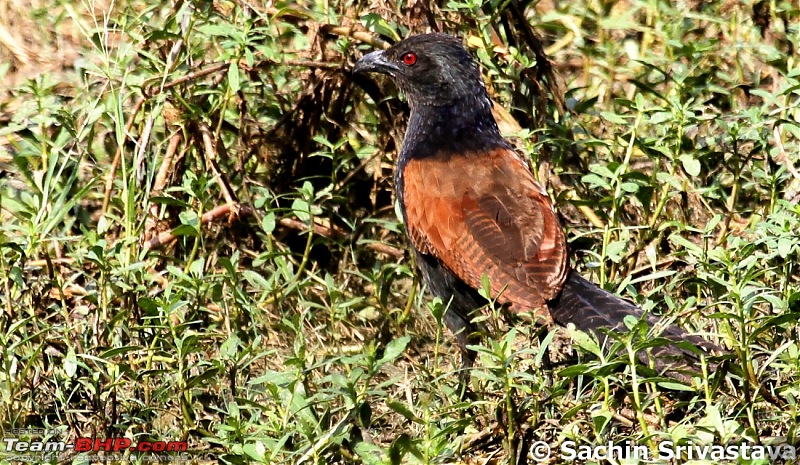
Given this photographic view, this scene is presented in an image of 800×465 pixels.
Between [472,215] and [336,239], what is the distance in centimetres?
90

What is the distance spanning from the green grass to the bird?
0.37 ft

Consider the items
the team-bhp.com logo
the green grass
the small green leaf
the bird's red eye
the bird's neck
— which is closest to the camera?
the green grass

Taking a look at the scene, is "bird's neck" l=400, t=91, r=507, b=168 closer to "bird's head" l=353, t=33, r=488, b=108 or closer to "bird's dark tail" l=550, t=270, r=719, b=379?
"bird's head" l=353, t=33, r=488, b=108

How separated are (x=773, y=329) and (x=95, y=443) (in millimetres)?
2225

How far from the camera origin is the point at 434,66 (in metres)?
4.30

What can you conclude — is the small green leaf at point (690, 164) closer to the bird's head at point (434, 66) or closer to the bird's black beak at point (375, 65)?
the bird's head at point (434, 66)

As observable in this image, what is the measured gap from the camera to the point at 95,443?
127 inches

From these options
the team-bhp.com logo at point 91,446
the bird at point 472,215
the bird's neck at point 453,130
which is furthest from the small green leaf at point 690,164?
the team-bhp.com logo at point 91,446

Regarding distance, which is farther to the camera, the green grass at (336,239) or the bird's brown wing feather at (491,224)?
the bird's brown wing feather at (491,224)

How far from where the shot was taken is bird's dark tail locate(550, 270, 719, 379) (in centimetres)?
321

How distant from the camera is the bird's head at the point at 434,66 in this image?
4.27 meters

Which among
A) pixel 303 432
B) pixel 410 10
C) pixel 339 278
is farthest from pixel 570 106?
pixel 303 432

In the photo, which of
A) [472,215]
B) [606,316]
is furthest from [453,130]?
[606,316]

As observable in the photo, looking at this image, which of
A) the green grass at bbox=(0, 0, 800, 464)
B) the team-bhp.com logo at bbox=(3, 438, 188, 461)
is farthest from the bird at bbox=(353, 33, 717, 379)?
the team-bhp.com logo at bbox=(3, 438, 188, 461)
